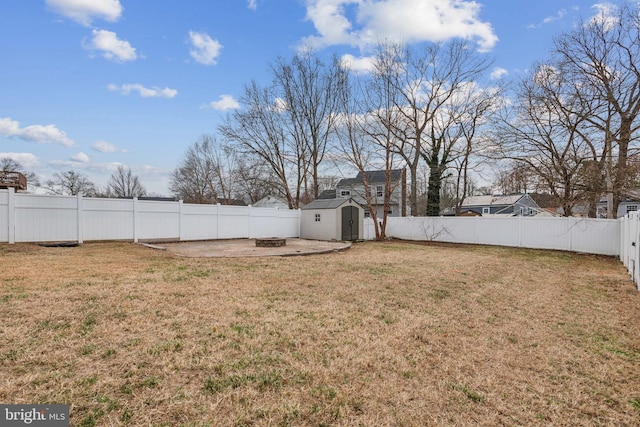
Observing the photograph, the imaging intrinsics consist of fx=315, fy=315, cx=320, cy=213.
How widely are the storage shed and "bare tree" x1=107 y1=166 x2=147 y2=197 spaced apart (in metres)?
42.4

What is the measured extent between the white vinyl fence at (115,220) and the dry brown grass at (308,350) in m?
4.02

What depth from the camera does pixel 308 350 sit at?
289 centimetres

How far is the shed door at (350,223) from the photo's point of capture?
48.9ft

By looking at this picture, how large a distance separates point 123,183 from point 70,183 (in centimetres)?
768

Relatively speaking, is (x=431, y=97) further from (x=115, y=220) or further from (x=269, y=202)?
(x=269, y=202)

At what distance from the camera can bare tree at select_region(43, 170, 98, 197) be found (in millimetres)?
40959

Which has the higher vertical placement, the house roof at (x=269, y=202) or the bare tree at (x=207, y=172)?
the bare tree at (x=207, y=172)

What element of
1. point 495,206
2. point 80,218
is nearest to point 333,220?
point 80,218

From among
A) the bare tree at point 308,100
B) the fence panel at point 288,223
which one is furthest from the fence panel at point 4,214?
the bare tree at point 308,100

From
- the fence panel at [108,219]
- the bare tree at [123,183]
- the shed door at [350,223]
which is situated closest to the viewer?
the fence panel at [108,219]

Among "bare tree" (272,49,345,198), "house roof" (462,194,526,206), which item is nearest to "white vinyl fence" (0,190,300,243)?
"bare tree" (272,49,345,198)

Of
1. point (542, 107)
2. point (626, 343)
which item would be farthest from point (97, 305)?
point (542, 107)

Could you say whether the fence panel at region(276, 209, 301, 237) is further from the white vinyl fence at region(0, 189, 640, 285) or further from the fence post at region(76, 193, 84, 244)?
the fence post at region(76, 193, 84, 244)

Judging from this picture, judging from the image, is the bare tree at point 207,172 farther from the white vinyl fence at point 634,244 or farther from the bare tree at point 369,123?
the white vinyl fence at point 634,244
